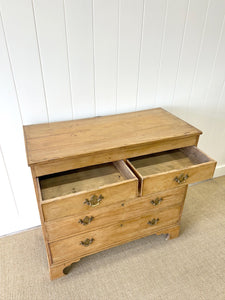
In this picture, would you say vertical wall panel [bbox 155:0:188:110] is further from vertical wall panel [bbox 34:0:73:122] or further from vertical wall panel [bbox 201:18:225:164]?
vertical wall panel [bbox 34:0:73:122]

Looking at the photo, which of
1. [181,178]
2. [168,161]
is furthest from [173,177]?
[168,161]

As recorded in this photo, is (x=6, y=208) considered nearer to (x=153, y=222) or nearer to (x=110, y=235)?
(x=110, y=235)

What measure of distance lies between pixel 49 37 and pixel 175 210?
4.02 feet

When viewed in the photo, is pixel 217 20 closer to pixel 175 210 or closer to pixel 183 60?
pixel 183 60

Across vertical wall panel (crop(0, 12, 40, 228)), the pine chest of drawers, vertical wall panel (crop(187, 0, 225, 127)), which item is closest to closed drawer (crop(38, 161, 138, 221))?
the pine chest of drawers

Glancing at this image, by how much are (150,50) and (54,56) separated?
1.93 feet

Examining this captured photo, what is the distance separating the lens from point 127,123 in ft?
4.37

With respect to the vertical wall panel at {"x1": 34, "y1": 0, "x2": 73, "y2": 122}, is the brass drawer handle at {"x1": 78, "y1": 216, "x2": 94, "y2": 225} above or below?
below

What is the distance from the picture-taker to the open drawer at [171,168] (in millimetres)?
1127

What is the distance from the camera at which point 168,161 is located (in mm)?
1322

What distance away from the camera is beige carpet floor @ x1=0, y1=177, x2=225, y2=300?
1256 millimetres

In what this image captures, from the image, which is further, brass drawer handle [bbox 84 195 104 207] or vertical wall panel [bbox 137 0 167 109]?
vertical wall panel [bbox 137 0 167 109]

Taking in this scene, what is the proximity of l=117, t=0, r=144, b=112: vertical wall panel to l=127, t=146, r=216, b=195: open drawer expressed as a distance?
416mm

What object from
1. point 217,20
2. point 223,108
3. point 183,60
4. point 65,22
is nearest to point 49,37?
point 65,22
